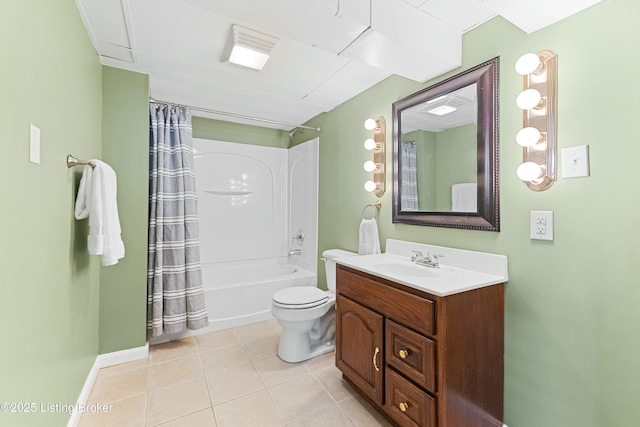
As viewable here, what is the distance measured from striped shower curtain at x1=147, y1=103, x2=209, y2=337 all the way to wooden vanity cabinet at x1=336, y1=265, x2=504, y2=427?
61.3 inches

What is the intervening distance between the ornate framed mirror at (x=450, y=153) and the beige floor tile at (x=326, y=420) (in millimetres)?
1245

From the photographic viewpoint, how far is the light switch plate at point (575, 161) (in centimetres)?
119

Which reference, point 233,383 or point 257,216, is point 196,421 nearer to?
point 233,383

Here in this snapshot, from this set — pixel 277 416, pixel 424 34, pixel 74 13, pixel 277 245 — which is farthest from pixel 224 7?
pixel 277 245

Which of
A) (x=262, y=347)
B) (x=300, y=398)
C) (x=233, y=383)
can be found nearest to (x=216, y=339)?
(x=262, y=347)

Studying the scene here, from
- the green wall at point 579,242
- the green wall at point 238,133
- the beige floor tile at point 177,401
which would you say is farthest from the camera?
the green wall at point 238,133

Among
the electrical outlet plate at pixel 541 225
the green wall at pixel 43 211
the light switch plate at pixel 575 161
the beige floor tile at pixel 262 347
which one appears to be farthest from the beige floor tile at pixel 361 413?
the light switch plate at pixel 575 161

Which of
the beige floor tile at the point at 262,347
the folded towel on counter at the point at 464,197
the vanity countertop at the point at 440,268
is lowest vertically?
A: the beige floor tile at the point at 262,347

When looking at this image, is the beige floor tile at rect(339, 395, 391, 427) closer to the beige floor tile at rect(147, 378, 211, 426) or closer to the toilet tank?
the beige floor tile at rect(147, 378, 211, 426)

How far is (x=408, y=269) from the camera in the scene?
5.90 feet

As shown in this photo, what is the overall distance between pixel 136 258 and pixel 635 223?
2.82 meters

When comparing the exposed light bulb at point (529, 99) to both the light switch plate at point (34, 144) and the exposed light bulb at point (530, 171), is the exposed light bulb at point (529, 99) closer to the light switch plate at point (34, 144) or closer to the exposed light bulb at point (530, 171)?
the exposed light bulb at point (530, 171)

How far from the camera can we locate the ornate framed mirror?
1.52 meters

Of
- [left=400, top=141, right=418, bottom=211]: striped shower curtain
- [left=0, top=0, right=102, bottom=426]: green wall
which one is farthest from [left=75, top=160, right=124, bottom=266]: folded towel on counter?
[left=400, top=141, right=418, bottom=211]: striped shower curtain
